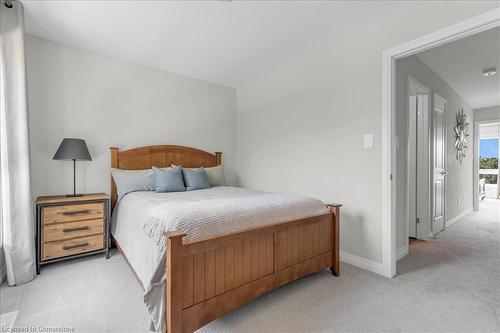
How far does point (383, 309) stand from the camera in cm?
172

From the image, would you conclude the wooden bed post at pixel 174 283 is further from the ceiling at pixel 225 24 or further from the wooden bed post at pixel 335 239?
the ceiling at pixel 225 24

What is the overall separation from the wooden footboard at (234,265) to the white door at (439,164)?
2.55 m

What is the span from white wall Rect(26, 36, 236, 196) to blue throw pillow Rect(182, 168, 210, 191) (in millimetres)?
689

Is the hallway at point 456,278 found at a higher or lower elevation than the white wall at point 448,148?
lower

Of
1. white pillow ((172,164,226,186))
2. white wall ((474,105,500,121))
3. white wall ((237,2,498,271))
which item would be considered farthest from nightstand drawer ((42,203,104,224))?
white wall ((474,105,500,121))

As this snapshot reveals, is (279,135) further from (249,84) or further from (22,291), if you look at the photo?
(22,291)

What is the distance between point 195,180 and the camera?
10.3 ft

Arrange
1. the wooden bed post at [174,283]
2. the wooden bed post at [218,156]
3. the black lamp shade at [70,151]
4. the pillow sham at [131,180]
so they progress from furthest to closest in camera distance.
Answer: the wooden bed post at [218,156]
the pillow sham at [131,180]
the black lamp shade at [70,151]
the wooden bed post at [174,283]

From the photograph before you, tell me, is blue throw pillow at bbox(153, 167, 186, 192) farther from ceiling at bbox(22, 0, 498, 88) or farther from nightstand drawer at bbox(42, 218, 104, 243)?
ceiling at bbox(22, 0, 498, 88)

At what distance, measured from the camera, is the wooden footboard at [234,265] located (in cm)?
132

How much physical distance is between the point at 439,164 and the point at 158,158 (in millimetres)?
4300

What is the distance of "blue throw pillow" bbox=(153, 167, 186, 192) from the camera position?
282cm

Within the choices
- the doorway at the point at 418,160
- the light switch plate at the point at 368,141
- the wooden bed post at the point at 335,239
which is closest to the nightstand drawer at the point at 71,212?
the wooden bed post at the point at 335,239

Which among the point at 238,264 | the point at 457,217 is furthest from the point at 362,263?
the point at 457,217
